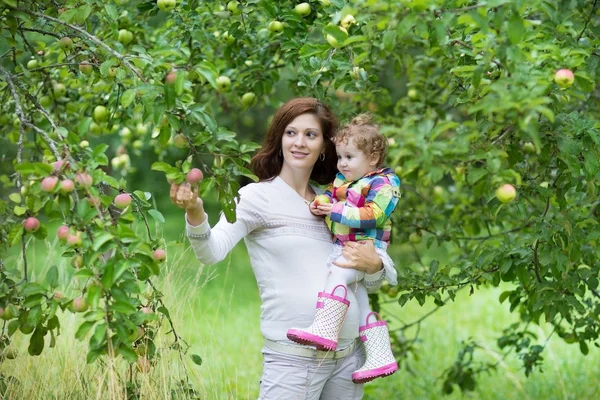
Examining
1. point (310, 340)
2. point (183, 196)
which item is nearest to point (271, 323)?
point (310, 340)

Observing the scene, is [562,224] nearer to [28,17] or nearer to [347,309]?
[347,309]

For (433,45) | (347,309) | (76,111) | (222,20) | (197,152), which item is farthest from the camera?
(76,111)

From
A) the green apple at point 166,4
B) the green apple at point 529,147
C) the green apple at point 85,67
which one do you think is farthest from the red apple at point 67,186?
the green apple at point 529,147

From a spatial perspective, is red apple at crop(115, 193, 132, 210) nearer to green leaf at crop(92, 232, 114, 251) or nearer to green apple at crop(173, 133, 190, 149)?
green apple at crop(173, 133, 190, 149)

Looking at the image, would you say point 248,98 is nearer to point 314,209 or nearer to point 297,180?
point 297,180

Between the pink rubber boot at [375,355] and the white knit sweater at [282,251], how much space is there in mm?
59

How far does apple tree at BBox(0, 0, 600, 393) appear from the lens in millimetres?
1854

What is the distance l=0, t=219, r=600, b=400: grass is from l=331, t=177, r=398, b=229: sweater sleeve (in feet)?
2.34

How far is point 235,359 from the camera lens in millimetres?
5207

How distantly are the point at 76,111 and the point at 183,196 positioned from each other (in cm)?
169

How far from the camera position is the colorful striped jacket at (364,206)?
251 centimetres

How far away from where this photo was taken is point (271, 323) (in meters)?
2.54

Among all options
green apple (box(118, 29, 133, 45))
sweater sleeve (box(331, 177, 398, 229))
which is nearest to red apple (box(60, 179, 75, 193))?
sweater sleeve (box(331, 177, 398, 229))

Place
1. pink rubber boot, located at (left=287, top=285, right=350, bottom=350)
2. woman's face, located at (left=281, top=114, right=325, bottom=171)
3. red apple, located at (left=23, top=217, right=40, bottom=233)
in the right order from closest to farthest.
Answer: red apple, located at (left=23, top=217, right=40, bottom=233) < pink rubber boot, located at (left=287, top=285, right=350, bottom=350) < woman's face, located at (left=281, top=114, right=325, bottom=171)
